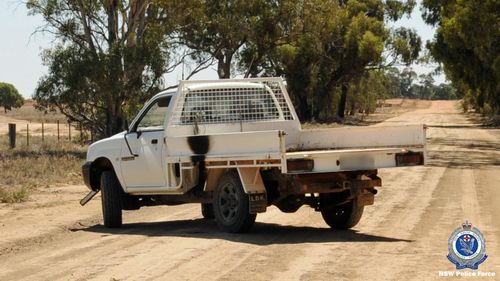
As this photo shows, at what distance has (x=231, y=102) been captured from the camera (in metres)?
12.8

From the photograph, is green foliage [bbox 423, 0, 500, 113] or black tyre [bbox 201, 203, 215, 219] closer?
black tyre [bbox 201, 203, 215, 219]

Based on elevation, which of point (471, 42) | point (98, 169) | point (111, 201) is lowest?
point (111, 201)

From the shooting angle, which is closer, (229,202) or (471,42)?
(229,202)

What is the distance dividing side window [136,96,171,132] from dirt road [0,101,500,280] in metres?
1.57

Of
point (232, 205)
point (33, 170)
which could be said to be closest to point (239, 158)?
point (232, 205)

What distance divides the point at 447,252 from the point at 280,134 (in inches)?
96.7

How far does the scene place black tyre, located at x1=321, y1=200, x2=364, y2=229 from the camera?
11898 mm

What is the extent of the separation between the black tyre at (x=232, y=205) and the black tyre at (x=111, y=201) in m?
2.11

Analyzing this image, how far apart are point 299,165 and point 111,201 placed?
3845 mm

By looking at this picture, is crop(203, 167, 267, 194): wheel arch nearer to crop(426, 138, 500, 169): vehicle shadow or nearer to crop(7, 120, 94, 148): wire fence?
crop(426, 138, 500, 169): vehicle shadow

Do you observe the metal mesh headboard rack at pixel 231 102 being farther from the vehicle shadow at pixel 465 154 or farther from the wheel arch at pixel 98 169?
the vehicle shadow at pixel 465 154

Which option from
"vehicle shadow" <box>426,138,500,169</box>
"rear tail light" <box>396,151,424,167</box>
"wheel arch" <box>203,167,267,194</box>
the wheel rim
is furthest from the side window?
"vehicle shadow" <box>426,138,500,169</box>

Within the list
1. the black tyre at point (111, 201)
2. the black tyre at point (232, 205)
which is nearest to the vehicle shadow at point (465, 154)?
the black tyre at point (111, 201)

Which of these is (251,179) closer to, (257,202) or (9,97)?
(257,202)
